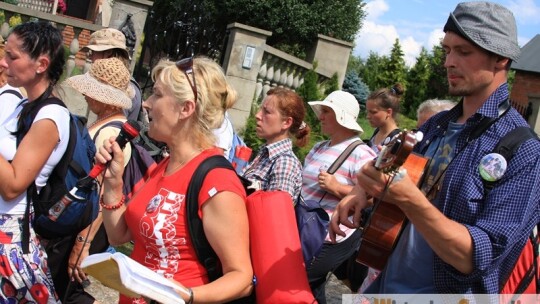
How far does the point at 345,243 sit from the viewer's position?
4016 mm

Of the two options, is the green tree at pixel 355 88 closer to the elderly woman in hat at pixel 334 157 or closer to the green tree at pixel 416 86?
the green tree at pixel 416 86

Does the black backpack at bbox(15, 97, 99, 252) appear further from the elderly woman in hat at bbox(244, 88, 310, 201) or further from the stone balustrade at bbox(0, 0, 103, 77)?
the stone balustrade at bbox(0, 0, 103, 77)

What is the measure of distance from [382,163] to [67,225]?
1.98 m

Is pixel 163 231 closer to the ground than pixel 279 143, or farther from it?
closer to the ground

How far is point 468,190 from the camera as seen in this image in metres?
2.38

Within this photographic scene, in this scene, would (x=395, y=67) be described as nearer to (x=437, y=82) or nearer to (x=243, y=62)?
(x=437, y=82)

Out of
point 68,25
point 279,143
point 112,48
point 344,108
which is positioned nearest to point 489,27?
point 279,143

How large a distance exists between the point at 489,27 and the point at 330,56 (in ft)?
31.4

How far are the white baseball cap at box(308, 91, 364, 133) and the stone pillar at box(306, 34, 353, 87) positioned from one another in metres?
6.11

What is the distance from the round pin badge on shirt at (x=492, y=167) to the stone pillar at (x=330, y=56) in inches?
371

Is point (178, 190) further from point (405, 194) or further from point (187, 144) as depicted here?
point (405, 194)

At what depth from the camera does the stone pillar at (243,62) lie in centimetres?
1004

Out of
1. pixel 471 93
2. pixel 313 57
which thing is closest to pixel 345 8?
pixel 313 57

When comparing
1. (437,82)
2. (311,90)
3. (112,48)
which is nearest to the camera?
(112,48)
